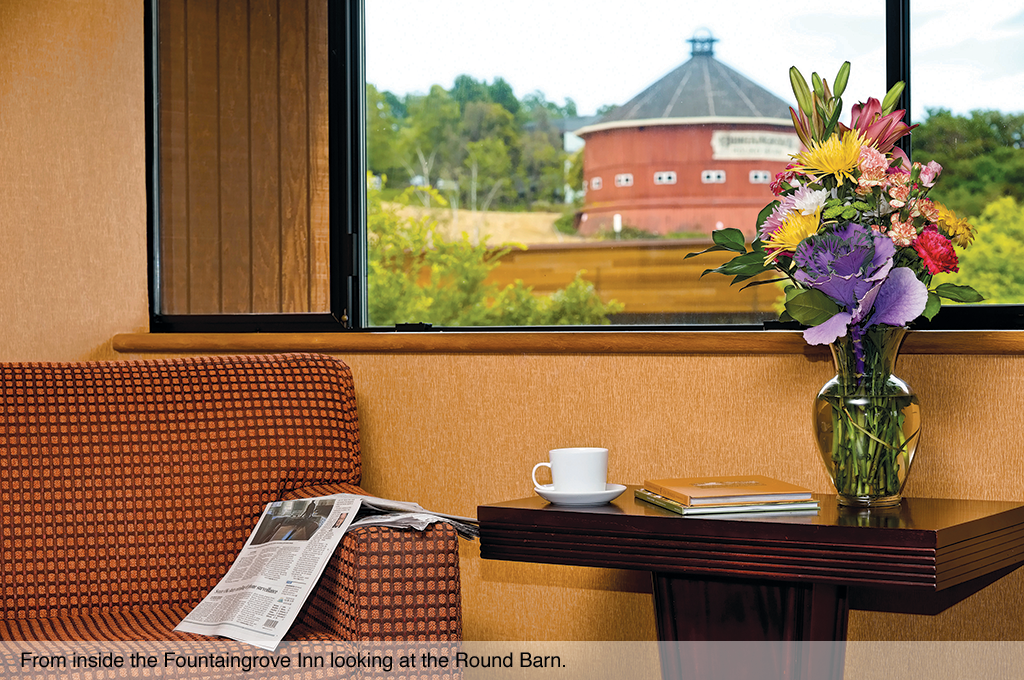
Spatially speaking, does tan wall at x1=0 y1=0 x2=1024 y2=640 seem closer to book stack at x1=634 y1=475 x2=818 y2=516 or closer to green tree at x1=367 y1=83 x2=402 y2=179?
book stack at x1=634 y1=475 x2=818 y2=516

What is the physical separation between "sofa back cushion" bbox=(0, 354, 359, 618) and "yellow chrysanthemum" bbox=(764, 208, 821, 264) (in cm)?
98

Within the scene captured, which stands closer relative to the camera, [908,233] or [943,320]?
[908,233]

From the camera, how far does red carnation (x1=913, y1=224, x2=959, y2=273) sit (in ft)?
4.42

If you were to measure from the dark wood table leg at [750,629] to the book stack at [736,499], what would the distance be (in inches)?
4.2

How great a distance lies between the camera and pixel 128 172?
2504mm

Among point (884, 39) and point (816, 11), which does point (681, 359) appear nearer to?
point (884, 39)

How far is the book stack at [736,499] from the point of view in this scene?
1334 mm

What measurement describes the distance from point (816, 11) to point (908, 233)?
8.06ft

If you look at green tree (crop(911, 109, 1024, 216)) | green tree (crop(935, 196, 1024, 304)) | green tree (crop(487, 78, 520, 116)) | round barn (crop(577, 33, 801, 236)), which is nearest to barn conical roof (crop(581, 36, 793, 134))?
round barn (crop(577, 33, 801, 236))

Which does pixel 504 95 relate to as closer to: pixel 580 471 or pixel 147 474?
pixel 147 474

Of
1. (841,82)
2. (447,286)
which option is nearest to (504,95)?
(447,286)

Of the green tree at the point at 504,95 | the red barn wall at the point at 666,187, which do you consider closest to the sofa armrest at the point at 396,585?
the red barn wall at the point at 666,187

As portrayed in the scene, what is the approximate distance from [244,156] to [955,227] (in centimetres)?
174

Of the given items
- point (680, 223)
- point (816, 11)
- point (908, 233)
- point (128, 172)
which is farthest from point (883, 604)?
point (680, 223)
